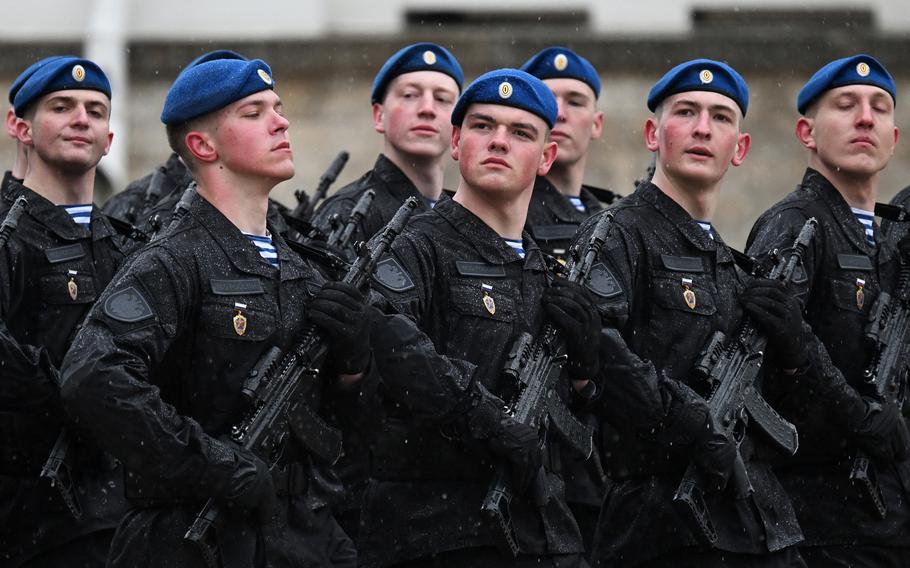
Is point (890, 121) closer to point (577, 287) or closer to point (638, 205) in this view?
point (638, 205)

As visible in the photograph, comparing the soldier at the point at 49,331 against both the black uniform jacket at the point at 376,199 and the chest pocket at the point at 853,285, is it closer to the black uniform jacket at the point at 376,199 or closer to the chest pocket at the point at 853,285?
the black uniform jacket at the point at 376,199

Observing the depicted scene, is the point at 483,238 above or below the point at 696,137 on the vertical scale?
below

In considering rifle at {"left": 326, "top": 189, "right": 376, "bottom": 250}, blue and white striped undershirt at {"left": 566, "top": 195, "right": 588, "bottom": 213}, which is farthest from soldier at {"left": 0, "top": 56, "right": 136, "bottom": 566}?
blue and white striped undershirt at {"left": 566, "top": 195, "right": 588, "bottom": 213}

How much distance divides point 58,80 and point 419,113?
6.81 feet

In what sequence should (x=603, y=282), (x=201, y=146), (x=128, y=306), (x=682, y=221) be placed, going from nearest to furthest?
(x=128, y=306), (x=201, y=146), (x=603, y=282), (x=682, y=221)

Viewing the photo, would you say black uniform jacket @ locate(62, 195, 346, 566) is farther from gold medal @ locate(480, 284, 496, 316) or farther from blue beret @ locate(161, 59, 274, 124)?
gold medal @ locate(480, 284, 496, 316)

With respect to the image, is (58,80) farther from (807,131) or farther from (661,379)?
(807,131)

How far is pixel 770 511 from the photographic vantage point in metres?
8.37

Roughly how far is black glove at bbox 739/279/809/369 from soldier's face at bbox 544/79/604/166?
8.62ft

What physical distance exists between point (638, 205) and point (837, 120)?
1.57 meters

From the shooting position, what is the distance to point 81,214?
8.79 meters

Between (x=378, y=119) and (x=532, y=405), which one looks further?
(x=378, y=119)

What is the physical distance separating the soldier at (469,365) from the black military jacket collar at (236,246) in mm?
429

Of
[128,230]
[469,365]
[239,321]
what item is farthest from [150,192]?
[239,321]
